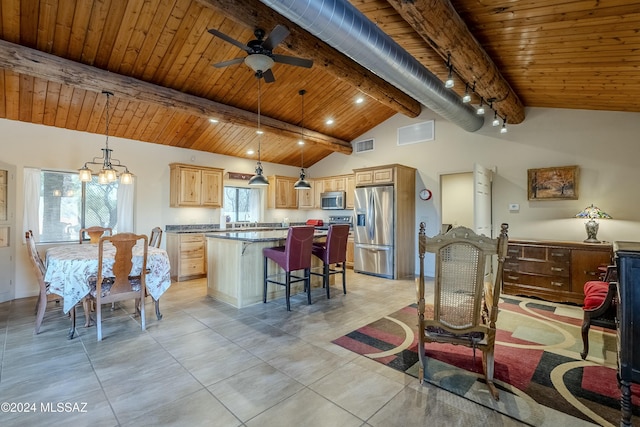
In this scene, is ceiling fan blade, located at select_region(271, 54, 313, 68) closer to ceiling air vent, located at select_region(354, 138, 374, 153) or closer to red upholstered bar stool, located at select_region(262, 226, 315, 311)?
red upholstered bar stool, located at select_region(262, 226, 315, 311)

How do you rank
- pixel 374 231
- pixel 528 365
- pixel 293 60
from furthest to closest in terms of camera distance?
1. pixel 374 231
2. pixel 293 60
3. pixel 528 365

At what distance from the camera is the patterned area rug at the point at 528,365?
6.75 feet

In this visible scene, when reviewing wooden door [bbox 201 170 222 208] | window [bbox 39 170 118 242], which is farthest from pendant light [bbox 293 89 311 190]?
window [bbox 39 170 118 242]

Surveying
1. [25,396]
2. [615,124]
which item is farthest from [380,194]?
[25,396]

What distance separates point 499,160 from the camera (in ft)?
18.0

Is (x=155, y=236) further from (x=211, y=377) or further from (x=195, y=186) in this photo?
(x=211, y=377)

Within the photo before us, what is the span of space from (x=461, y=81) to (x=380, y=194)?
268 centimetres

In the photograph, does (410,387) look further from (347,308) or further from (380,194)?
(380,194)

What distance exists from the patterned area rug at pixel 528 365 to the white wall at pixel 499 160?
193 cm

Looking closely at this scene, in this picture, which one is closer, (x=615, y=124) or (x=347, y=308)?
(x=347, y=308)

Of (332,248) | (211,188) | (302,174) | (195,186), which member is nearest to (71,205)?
(195,186)

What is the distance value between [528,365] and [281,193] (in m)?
6.38

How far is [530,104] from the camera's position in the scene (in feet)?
16.5

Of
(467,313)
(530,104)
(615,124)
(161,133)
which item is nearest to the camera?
(467,313)
